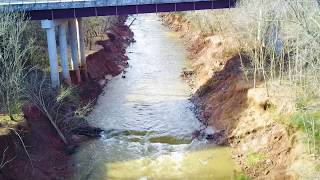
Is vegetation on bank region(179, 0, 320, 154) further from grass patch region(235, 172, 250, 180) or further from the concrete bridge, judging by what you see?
the concrete bridge

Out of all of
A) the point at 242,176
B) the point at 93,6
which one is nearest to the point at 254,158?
the point at 242,176

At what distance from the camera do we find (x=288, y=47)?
105ft

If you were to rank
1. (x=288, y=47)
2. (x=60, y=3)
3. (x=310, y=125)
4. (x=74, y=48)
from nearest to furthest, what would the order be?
1. (x=310, y=125)
2. (x=288, y=47)
3. (x=60, y=3)
4. (x=74, y=48)

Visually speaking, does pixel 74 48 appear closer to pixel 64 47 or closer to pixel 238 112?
pixel 64 47

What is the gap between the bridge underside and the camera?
3734 cm

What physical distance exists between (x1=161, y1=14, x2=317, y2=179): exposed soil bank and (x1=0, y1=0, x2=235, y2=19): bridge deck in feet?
22.7

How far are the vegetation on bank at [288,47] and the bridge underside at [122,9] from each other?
7.81 ft

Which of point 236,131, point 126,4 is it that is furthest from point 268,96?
point 126,4

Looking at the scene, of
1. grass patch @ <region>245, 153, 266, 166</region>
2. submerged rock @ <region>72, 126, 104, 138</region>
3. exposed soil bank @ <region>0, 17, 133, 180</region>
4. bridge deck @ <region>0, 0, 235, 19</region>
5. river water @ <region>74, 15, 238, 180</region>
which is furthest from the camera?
bridge deck @ <region>0, 0, 235, 19</region>

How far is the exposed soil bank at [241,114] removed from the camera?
28016 mm

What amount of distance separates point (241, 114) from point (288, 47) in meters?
6.36

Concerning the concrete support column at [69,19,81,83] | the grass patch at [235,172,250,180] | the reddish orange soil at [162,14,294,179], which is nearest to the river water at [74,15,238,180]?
the grass patch at [235,172,250,180]

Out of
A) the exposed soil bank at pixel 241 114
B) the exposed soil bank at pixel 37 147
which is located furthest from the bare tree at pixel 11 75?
the exposed soil bank at pixel 241 114

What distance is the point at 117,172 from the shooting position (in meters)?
28.8
